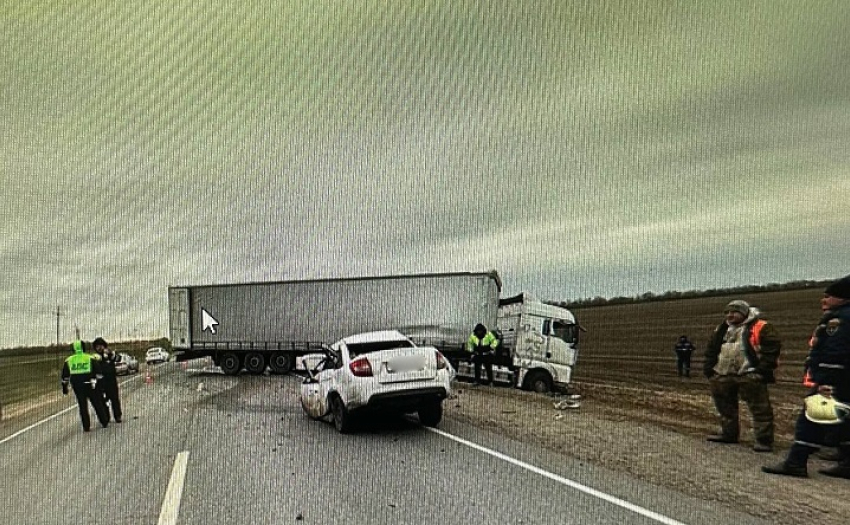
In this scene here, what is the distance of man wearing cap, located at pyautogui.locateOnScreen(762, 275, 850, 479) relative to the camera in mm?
6508

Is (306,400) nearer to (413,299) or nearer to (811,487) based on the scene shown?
(811,487)

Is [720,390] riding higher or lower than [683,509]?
higher


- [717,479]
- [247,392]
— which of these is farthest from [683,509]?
[247,392]

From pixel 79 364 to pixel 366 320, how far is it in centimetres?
1486

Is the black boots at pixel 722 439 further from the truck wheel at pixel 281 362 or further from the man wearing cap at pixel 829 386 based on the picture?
the truck wheel at pixel 281 362

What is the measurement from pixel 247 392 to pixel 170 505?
13.3 m

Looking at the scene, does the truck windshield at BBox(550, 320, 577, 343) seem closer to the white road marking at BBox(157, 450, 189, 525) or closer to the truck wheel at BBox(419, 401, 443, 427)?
the truck wheel at BBox(419, 401, 443, 427)

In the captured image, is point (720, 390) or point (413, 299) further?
point (413, 299)

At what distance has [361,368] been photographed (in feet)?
32.6

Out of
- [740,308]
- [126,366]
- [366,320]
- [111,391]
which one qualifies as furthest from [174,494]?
[126,366]

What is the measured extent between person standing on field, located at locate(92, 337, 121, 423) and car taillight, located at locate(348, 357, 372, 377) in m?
5.92

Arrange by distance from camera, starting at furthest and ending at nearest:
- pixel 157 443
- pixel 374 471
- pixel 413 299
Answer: pixel 413 299 < pixel 157 443 < pixel 374 471

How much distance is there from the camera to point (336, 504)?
5984 mm

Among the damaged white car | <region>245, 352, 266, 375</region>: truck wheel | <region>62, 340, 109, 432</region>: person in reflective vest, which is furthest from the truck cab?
<region>245, 352, 266, 375</region>: truck wheel
